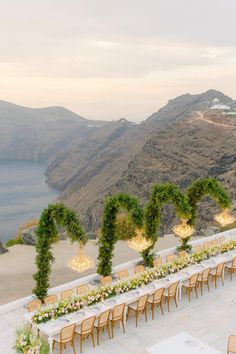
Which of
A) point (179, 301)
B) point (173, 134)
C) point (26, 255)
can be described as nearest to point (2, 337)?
point (179, 301)

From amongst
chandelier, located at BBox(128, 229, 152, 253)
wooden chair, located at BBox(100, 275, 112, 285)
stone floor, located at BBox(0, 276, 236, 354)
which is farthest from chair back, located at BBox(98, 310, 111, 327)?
chandelier, located at BBox(128, 229, 152, 253)

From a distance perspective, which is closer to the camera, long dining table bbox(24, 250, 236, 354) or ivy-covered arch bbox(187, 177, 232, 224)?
long dining table bbox(24, 250, 236, 354)

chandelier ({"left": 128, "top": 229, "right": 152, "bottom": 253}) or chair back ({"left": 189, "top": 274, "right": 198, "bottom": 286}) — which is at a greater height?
chandelier ({"left": 128, "top": 229, "right": 152, "bottom": 253})

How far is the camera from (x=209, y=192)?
21766mm

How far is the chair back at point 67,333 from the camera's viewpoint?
41.5 feet

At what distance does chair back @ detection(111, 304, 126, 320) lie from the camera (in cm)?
1404

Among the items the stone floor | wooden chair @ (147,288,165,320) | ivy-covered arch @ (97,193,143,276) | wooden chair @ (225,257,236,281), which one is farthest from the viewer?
wooden chair @ (225,257,236,281)

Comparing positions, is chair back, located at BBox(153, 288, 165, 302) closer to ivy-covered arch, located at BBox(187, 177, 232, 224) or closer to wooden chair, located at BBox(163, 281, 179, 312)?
wooden chair, located at BBox(163, 281, 179, 312)

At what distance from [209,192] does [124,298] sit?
8683 millimetres

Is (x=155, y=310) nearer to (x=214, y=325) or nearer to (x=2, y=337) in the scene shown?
(x=214, y=325)

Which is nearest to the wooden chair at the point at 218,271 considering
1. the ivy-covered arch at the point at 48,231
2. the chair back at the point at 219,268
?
the chair back at the point at 219,268

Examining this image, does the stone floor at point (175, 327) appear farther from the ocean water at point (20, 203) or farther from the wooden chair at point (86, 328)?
the ocean water at point (20, 203)

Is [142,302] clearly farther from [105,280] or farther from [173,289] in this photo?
[105,280]

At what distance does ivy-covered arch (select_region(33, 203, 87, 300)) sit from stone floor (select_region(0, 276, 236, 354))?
4.24 feet
